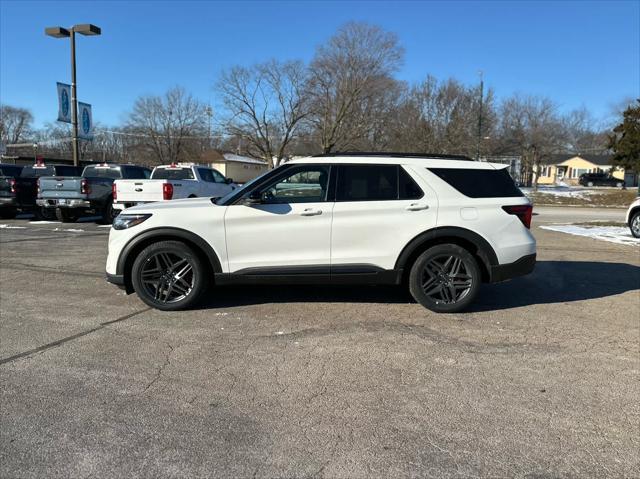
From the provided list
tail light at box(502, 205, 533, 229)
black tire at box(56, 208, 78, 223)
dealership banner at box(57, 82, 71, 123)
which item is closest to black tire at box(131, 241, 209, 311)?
tail light at box(502, 205, 533, 229)

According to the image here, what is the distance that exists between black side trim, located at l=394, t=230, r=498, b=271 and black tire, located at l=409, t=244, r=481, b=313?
123 mm

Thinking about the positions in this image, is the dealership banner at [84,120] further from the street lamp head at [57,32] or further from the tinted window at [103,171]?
the tinted window at [103,171]

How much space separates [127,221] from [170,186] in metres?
7.71

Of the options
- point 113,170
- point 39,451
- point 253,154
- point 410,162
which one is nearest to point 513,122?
point 253,154

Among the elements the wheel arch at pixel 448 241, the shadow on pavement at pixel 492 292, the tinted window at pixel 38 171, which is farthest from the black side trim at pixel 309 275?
the tinted window at pixel 38 171

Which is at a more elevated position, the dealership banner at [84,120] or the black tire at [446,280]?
the dealership banner at [84,120]

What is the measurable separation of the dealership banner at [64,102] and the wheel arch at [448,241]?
1856 centimetres

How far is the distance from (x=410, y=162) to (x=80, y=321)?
3.95m

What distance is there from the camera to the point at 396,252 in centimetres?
534

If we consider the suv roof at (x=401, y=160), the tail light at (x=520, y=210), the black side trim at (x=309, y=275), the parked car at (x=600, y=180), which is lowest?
the black side trim at (x=309, y=275)

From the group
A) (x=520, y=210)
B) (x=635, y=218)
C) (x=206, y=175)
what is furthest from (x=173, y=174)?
(x=635, y=218)

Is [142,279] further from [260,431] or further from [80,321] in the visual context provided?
[260,431]

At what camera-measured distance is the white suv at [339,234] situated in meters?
5.28

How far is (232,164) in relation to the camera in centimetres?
7662
